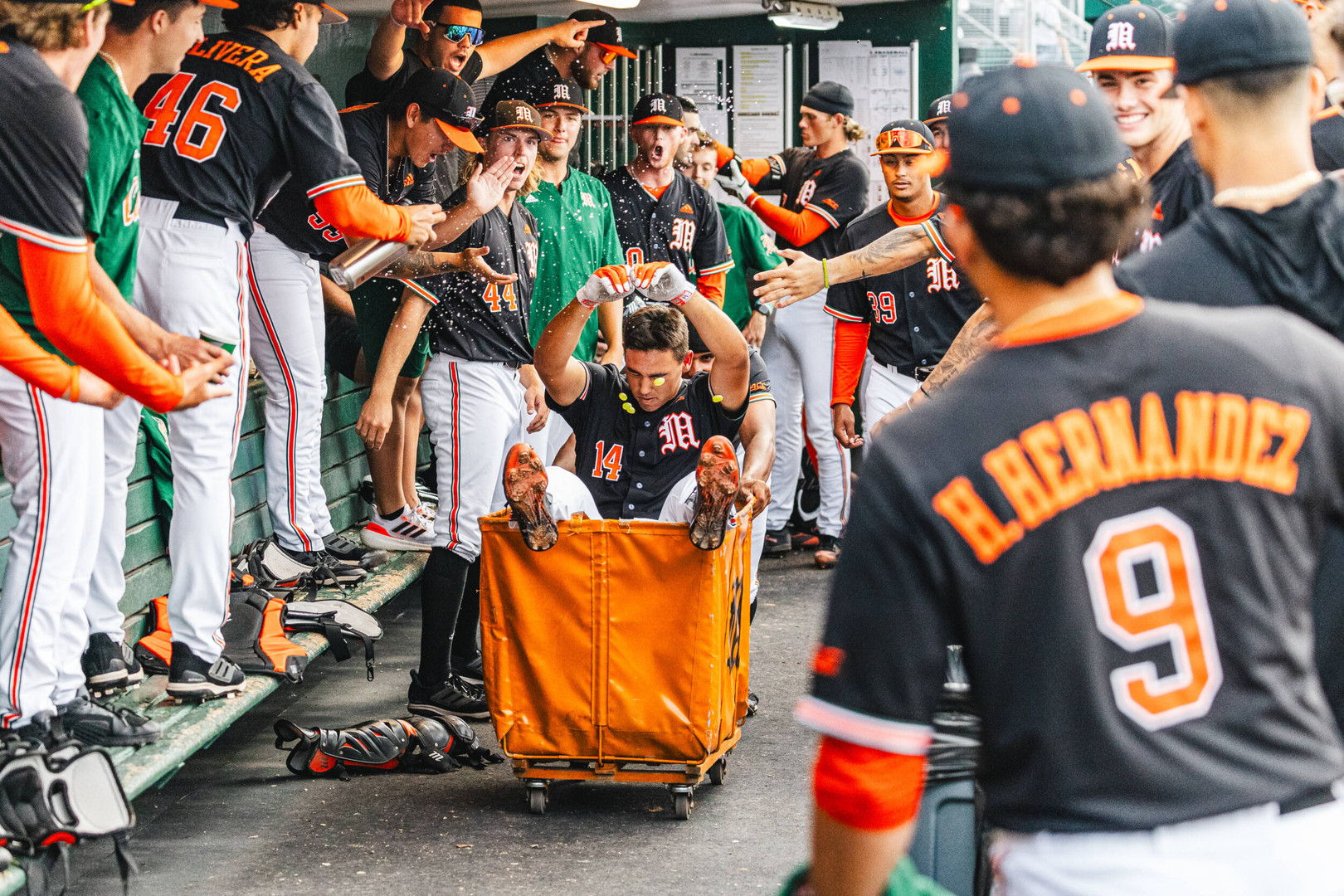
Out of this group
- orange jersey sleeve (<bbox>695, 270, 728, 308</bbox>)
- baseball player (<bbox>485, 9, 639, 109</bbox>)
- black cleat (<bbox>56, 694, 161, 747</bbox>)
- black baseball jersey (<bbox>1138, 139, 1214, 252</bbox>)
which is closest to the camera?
black baseball jersey (<bbox>1138, 139, 1214, 252</bbox>)

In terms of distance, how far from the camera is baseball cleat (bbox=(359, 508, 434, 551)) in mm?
6133

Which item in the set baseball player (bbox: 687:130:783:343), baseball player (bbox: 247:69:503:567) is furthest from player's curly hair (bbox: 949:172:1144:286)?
baseball player (bbox: 687:130:783:343)

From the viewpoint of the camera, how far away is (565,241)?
6457mm

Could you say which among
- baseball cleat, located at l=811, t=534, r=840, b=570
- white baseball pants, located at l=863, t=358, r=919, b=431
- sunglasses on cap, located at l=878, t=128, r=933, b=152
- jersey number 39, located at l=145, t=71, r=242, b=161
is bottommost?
baseball cleat, located at l=811, t=534, r=840, b=570

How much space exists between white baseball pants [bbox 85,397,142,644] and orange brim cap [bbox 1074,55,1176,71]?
107 inches

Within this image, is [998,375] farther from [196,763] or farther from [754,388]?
[196,763]

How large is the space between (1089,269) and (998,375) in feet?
0.52

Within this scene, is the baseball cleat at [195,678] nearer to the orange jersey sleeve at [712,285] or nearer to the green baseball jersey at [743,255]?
the orange jersey sleeve at [712,285]

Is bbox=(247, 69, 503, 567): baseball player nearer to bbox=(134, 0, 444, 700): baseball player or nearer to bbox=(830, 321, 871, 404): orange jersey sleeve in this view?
bbox=(134, 0, 444, 700): baseball player

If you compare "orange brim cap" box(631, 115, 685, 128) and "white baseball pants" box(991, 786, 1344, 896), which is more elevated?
"orange brim cap" box(631, 115, 685, 128)

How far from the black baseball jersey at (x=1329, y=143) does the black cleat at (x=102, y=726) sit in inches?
128

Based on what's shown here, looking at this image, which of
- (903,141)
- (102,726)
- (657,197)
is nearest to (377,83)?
(657,197)

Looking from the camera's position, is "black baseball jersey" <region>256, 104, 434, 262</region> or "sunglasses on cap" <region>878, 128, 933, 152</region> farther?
"sunglasses on cap" <region>878, 128, 933, 152</region>

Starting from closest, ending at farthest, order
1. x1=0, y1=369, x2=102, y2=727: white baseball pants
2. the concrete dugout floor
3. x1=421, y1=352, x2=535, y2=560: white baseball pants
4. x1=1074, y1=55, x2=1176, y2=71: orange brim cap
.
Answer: x1=1074, y1=55, x2=1176, y2=71: orange brim cap → x1=0, y1=369, x2=102, y2=727: white baseball pants → the concrete dugout floor → x1=421, y1=352, x2=535, y2=560: white baseball pants
